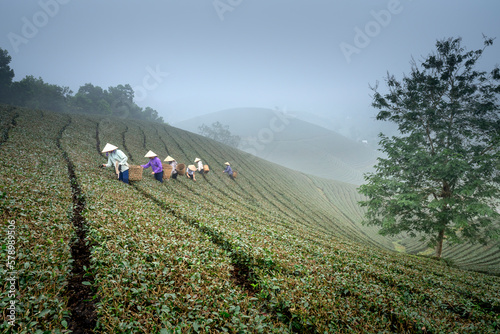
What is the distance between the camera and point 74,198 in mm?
7914

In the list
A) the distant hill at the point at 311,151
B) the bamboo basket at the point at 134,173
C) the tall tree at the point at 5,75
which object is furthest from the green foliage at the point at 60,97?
the distant hill at the point at 311,151

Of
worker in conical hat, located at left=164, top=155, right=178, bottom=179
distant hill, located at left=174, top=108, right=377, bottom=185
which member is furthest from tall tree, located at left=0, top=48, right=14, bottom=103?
distant hill, located at left=174, top=108, right=377, bottom=185

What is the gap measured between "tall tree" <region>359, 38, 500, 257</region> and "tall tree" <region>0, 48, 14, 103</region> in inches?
2817

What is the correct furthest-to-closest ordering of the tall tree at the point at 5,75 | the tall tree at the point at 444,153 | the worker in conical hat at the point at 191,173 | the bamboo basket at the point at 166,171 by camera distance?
the tall tree at the point at 5,75 → the worker in conical hat at the point at 191,173 → the bamboo basket at the point at 166,171 → the tall tree at the point at 444,153

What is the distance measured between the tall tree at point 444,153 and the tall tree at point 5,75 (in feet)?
235

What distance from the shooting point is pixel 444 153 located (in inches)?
439

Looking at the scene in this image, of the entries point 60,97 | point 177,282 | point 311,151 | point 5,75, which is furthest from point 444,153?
point 311,151

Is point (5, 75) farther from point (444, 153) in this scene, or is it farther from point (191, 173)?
point (444, 153)

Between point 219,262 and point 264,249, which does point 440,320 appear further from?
point 219,262

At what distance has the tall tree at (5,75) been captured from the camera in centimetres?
4397

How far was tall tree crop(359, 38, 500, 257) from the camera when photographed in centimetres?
1160

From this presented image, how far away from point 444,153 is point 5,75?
75.3m

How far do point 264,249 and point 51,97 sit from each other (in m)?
75.7

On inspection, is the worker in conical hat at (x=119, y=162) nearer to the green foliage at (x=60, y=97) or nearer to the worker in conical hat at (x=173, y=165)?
the worker in conical hat at (x=173, y=165)
